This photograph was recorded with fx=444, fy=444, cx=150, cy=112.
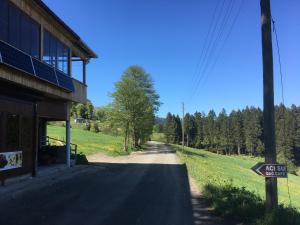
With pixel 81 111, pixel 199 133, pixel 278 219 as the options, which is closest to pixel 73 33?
pixel 278 219

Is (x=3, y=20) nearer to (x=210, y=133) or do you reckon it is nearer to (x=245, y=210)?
(x=245, y=210)

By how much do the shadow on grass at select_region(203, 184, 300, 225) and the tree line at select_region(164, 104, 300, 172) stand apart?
11183 centimetres

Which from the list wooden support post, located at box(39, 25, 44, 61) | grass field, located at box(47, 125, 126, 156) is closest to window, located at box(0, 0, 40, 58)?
wooden support post, located at box(39, 25, 44, 61)

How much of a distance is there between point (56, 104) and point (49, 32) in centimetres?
452

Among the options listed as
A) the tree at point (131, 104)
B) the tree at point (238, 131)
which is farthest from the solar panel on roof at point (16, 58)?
the tree at point (238, 131)

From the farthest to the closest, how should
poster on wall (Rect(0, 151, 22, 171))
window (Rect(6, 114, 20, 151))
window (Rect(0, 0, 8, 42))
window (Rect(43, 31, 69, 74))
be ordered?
window (Rect(43, 31, 69, 74)) < window (Rect(6, 114, 20, 151)) < poster on wall (Rect(0, 151, 22, 171)) < window (Rect(0, 0, 8, 42))

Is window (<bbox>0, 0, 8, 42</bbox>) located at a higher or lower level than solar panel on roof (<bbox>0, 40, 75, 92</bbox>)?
higher

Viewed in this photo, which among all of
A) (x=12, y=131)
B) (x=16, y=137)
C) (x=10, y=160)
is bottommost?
(x=10, y=160)

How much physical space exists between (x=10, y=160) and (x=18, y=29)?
4.99m

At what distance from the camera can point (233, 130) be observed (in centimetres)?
15200

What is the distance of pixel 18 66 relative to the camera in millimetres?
15766

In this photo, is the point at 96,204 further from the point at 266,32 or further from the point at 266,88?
the point at 266,32

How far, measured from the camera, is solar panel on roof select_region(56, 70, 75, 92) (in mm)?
21308

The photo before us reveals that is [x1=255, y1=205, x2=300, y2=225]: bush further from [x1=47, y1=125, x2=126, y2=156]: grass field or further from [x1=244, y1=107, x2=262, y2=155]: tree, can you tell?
[x1=244, y1=107, x2=262, y2=155]: tree
